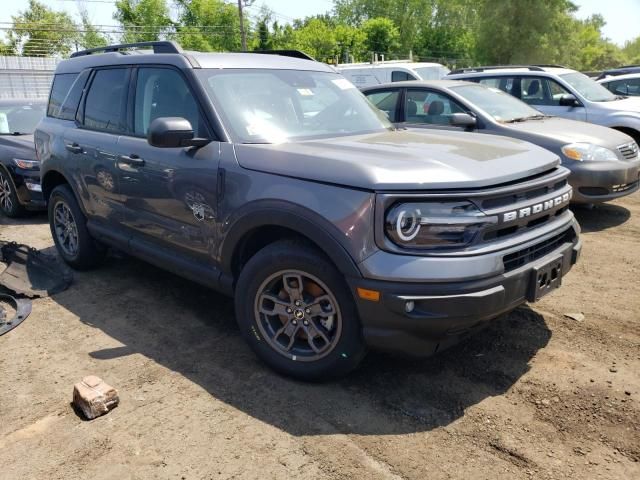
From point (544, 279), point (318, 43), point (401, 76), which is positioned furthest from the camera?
point (318, 43)

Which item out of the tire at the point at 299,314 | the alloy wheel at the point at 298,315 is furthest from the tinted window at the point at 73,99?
the alloy wheel at the point at 298,315

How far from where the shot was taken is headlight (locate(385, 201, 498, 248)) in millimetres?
2715

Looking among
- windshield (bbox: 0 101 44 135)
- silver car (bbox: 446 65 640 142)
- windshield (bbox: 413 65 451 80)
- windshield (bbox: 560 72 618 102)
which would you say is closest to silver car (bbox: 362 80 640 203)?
silver car (bbox: 446 65 640 142)

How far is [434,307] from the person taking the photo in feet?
8.76

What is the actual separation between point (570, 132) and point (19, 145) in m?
7.08

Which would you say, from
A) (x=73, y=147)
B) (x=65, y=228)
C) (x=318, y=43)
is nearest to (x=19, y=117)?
(x=65, y=228)

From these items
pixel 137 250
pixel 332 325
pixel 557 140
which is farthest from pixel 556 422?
pixel 557 140

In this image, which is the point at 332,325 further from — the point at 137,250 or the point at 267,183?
the point at 137,250

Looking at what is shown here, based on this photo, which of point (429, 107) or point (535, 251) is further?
point (429, 107)

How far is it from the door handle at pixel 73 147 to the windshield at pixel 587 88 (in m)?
7.45

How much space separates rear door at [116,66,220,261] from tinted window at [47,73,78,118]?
1.36 metres

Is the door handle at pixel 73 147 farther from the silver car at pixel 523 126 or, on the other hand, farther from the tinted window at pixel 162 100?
the silver car at pixel 523 126

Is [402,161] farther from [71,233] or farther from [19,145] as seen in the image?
[19,145]

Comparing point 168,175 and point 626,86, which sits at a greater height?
point 626,86
